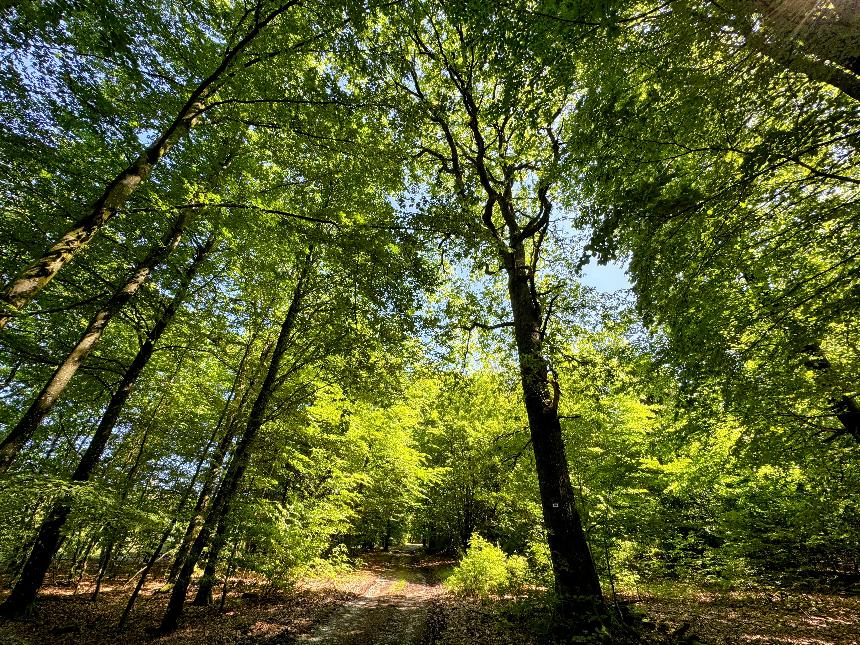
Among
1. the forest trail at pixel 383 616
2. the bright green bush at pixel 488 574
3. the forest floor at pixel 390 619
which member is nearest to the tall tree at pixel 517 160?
the forest floor at pixel 390 619

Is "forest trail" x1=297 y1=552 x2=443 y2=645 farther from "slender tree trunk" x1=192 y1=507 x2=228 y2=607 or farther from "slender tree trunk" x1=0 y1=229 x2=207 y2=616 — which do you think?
"slender tree trunk" x1=0 y1=229 x2=207 y2=616

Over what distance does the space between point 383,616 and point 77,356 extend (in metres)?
9.93

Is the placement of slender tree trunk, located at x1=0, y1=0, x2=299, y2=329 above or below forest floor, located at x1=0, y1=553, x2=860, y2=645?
above

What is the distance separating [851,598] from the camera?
9.21 metres

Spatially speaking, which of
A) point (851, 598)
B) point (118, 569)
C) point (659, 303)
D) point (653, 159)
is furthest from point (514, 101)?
point (118, 569)

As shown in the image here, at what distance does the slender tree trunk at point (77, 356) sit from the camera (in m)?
4.61

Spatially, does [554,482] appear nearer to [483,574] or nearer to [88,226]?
[88,226]

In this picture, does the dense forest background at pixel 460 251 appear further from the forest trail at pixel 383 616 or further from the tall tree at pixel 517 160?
the forest trail at pixel 383 616

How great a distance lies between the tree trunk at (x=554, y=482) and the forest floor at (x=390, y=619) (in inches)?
38.7

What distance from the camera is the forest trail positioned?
7691 millimetres

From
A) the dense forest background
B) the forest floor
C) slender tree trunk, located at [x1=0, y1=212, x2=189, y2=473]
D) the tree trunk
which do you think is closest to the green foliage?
the dense forest background

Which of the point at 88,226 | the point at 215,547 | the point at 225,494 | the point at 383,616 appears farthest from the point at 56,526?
the point at 383,616

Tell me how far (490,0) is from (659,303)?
15.3 feet

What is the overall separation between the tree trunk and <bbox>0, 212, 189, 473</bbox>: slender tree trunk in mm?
6642
